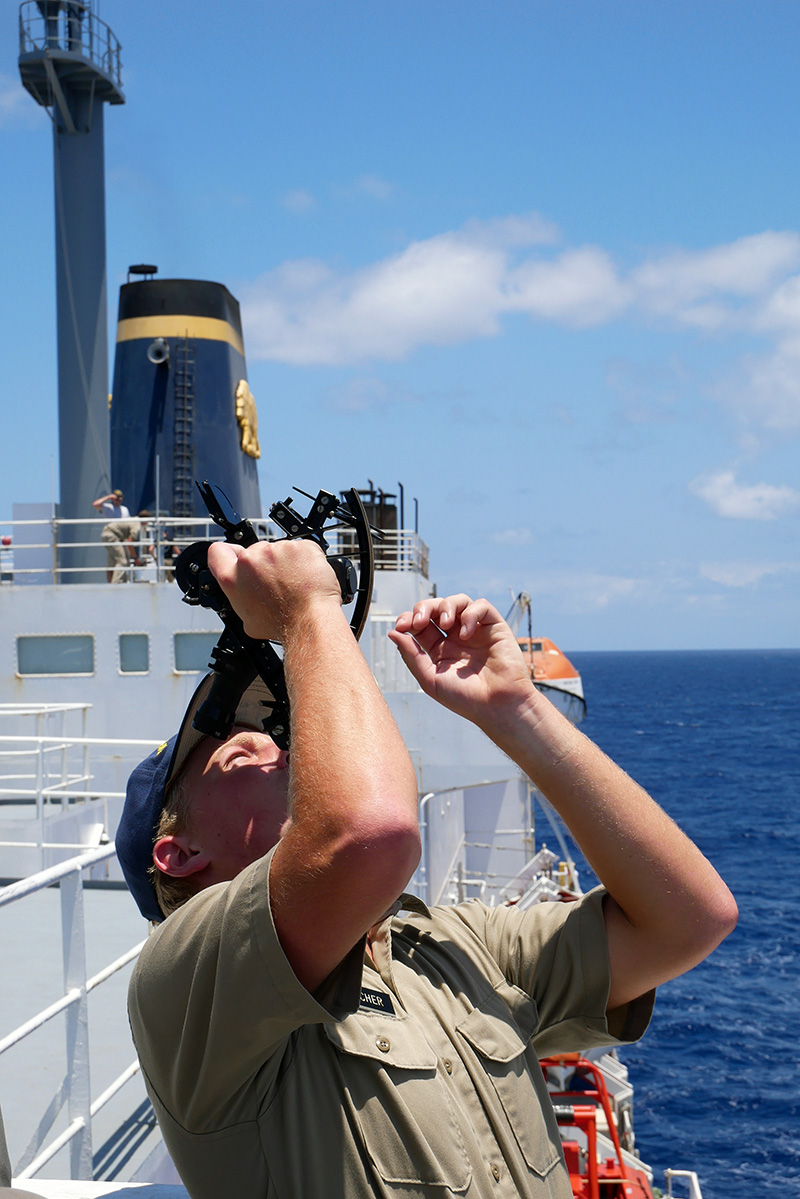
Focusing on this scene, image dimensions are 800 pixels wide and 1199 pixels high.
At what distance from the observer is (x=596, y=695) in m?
145

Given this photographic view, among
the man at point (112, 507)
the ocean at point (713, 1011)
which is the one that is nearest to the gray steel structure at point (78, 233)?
the man at point (112, 507)

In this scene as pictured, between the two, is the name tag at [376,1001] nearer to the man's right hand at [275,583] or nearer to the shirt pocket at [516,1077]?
the shirt pocket at [516,1077]

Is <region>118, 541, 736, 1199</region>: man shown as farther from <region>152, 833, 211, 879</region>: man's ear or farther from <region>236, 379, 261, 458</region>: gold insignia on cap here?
<region>236, 379, 261, 458</region>: gold insignia on cap

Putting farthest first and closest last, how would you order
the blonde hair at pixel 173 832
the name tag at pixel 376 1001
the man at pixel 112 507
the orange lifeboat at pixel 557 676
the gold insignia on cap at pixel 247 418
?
the orange lifeboat at pixel 557 676
the gold insignia on cap at pixel 247 418
the man at pixel 112 507
the blonde hair at pixel 173 832
the name tag at pixel 376 1001

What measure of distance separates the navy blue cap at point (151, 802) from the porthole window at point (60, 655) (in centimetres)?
1308

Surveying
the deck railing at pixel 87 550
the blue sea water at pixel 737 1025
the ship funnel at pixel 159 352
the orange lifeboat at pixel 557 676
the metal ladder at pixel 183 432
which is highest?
the ship funnel at pixel 159 352

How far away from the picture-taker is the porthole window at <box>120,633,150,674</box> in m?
14.6

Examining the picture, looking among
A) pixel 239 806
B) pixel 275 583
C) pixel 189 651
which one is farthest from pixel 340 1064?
pixel 189 651

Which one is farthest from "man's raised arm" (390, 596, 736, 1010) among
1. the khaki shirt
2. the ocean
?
the ocean

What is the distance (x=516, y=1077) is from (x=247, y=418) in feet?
60.4

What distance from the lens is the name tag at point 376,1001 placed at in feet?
6.24

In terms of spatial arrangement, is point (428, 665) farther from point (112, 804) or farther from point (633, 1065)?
point (633, 1065)

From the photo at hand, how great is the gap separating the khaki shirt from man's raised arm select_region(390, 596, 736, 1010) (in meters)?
0.13

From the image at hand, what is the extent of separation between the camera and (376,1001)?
1.92 metres
